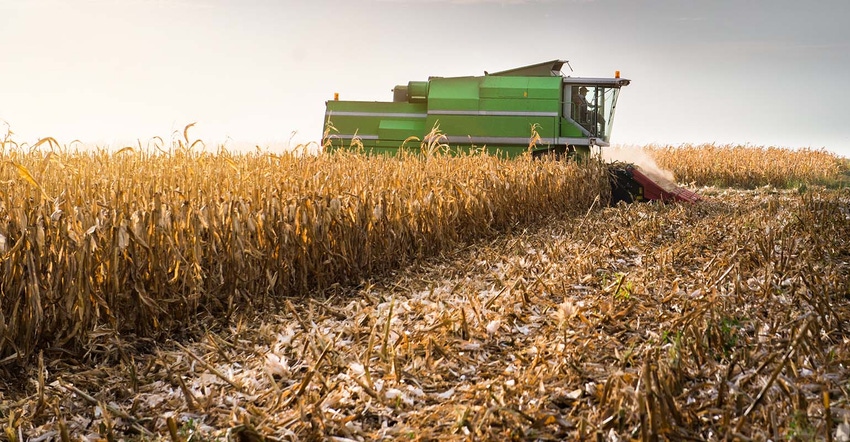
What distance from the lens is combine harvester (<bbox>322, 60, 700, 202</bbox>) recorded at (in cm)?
1376

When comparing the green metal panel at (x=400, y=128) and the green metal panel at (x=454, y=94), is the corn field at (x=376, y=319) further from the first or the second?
the green metal panel at (x=400, y=128)

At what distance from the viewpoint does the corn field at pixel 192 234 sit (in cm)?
466

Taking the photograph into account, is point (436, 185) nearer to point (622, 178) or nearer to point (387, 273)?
point (387, 273)

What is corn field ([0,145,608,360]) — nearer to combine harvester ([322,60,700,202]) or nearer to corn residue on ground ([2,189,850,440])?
corn residue on ground ([2,189,850,440])

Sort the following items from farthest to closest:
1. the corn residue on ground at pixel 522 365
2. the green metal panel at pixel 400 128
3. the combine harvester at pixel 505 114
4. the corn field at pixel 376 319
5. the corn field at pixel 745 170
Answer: the corn field at pixel 745 170
the green metal panel at pixel 400 128
the combine harvester at pixel 505 114
the corn field at pixel 376 319
the corn residue on ground at pixel 522 365

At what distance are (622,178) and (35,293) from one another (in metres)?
9.73

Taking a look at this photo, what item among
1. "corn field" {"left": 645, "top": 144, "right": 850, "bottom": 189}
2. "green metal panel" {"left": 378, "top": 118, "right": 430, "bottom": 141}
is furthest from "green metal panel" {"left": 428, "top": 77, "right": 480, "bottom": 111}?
"corn field" {"left": 645, "top": 144, "right": 850, "bottom": 189}

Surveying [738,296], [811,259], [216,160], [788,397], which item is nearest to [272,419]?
[788,397]

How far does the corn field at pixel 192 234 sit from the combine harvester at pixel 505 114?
546 centimetres

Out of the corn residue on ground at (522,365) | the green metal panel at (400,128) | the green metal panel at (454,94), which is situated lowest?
the corn residue on ground at (522,365)

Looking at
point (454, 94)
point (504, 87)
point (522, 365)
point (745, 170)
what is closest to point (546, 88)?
point (504, 87)

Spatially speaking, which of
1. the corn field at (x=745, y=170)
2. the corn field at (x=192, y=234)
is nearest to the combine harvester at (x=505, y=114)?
the corn field at (x=192, y=234)

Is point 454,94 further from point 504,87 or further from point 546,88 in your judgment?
point 546,88

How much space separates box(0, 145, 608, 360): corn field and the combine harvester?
5.46 m
